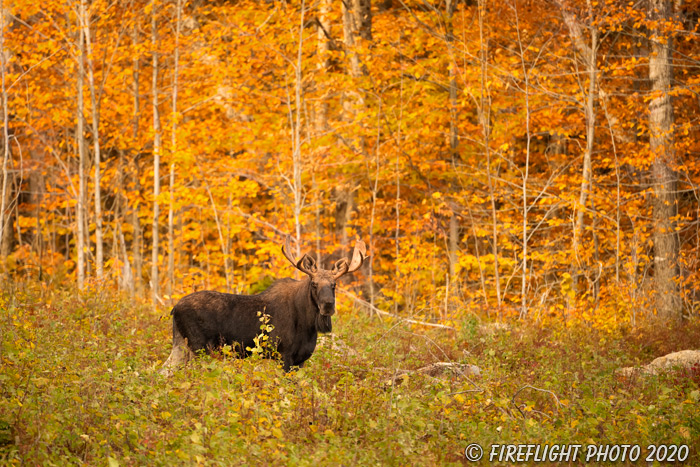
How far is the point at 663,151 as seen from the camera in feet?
59.4

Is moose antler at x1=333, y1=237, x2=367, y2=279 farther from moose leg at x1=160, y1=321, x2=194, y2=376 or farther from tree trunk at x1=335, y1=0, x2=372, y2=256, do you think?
tree trunk at x1=335, y1=0, x2=372, y2=256

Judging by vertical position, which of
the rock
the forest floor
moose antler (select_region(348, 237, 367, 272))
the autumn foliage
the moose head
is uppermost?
the autumn foliage

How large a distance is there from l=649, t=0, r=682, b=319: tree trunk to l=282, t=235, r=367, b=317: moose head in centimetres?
1023

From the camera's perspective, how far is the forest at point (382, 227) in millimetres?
6957

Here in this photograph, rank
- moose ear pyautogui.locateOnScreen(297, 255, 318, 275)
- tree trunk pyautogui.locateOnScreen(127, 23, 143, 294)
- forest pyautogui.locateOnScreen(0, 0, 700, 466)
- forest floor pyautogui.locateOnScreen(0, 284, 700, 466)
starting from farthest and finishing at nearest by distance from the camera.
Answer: tree trunk pyautogui.locateOnScreen(127, 23, 143, 294), moose ear pyautogui.locateOnScreen(297, 255, 318, 275), forest pyautogui.locateOnScreen(0, 0, 700, 466), forest floor pyautogui.locateOnScreen(0, 284, 700, 466)

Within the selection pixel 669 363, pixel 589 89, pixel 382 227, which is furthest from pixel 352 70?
pixel 669 363

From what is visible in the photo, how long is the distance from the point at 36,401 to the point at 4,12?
1260 centimetres

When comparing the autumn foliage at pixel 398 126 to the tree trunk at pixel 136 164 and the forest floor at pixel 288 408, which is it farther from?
the forest floor at pixel 288 408

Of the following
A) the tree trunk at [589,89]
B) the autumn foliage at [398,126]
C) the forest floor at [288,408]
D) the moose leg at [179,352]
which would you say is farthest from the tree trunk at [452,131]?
the moose leg at [179,352]

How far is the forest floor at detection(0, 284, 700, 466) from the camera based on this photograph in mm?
6039

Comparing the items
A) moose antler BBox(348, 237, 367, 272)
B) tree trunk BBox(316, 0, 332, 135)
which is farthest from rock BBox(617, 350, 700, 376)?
tree trunk BBox(316, 0, 332, 135)

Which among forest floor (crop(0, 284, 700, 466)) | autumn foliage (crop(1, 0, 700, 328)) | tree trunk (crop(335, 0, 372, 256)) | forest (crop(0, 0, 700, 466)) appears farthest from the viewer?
tree trunk (crop(335, 0, 372, 256))

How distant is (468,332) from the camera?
1261 centimetres

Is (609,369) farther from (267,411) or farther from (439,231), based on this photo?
(439,231)
